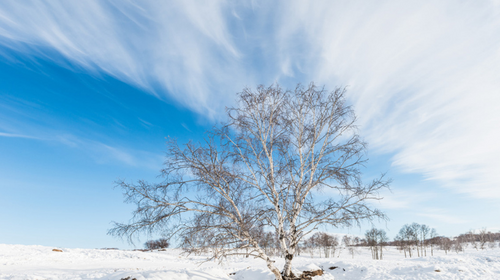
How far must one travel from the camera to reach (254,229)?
9.45m

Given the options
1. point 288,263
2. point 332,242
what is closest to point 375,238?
point 332,242

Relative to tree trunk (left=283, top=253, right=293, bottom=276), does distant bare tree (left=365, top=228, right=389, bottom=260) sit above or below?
below

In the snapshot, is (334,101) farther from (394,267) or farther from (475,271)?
(475,271)

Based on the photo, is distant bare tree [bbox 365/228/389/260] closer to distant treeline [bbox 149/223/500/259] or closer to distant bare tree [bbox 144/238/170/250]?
distant treeline [bbox 149/223/500/259]

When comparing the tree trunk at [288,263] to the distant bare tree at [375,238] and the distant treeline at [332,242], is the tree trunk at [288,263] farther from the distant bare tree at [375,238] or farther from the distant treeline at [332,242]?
the distant bare tree at [375,238]

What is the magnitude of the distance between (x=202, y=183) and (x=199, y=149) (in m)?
1.28

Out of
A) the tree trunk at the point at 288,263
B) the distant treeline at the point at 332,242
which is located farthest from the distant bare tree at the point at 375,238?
the tree trunk at the point at 288,263

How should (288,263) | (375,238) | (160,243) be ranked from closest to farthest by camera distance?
(160,243)
(288,263)
(375,238)

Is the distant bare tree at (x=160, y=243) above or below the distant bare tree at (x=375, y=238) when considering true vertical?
above

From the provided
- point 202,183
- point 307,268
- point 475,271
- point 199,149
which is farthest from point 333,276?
point 199,149

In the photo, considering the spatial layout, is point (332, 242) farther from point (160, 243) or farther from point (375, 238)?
point (160, 243)

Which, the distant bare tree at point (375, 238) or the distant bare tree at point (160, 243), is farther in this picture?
the distant bare tree at point (375, 238)

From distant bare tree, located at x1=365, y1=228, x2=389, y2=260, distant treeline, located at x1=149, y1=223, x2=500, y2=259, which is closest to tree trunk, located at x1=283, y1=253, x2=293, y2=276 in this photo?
distant treeline, located at x1=149, y1=223, x2=500, y2=259

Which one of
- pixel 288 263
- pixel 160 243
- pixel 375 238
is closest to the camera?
pixel 160 243
